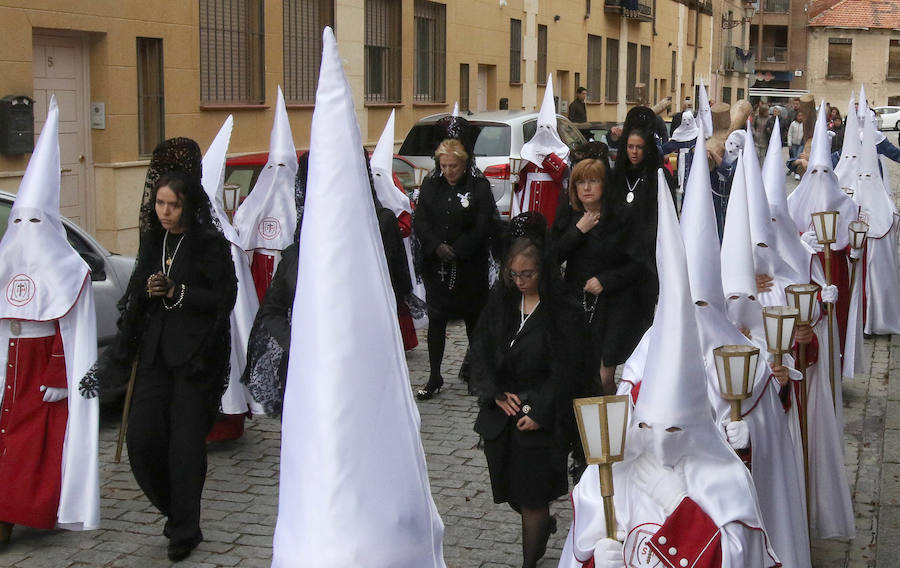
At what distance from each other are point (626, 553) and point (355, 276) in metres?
1.67

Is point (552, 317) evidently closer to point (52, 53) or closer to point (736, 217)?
point (736, 217)

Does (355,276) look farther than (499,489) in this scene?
No

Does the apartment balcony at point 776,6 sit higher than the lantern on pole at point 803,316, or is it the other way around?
the apartment balcony at point 776,6

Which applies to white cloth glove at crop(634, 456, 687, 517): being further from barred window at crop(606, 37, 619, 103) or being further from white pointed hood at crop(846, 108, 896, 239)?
barred window at crop(606, 37, 619, 103)

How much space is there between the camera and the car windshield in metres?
15.5

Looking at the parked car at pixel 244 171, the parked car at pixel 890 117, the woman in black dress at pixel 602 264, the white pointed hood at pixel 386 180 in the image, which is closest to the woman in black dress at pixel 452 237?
the white pointed hood at pixel 386 180

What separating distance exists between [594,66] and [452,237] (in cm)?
2984

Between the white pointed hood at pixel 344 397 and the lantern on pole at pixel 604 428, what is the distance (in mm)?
1092

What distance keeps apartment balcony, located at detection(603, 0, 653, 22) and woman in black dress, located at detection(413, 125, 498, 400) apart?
3047cm

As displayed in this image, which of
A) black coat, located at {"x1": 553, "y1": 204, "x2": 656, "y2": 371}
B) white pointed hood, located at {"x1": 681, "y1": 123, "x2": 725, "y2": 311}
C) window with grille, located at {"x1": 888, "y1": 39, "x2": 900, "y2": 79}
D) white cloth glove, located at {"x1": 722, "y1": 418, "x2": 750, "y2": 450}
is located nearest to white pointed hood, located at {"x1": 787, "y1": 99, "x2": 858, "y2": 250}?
black coat, located at {"x1": 553, "y1": 204, "x2": 656, "y2": 371}

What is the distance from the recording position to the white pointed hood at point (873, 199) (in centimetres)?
1048

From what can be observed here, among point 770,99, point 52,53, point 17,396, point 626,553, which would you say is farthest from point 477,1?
point 770,99

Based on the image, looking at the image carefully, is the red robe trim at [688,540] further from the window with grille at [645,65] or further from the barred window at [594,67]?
the window with grille at [645,65]

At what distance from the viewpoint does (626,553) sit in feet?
12.2
